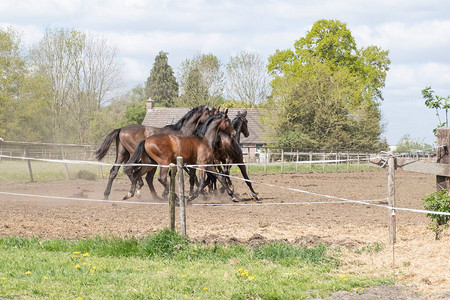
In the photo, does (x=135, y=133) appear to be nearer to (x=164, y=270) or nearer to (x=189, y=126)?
(x=189, y=126)

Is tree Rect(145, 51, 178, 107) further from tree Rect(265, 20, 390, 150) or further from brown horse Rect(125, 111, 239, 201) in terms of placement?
brown horse Rect(125, 111, 239, 201)

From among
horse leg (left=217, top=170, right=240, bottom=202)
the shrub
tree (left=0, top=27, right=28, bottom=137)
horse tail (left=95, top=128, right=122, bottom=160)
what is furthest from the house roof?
the shrub

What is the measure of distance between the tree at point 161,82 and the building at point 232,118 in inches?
688

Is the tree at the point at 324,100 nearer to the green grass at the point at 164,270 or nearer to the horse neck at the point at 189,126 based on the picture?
the horse neck at the point at 189,126

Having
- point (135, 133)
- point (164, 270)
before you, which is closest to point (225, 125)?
point (135, 133)

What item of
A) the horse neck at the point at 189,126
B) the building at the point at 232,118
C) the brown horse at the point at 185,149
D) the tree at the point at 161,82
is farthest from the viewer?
the tree at the point at 161,82

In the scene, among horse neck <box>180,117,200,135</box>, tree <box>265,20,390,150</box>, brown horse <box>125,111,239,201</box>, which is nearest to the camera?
brown horse <box>125,111,239,201</box>

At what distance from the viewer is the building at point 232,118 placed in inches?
2111

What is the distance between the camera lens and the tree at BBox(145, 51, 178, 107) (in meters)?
79.5

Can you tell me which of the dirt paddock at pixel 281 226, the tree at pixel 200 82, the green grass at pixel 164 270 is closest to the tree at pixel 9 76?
the tree at pixel 200 82

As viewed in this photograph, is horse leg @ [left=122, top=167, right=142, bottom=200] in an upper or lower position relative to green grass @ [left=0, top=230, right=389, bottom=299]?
upper

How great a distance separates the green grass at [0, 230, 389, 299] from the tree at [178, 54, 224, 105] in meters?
40.5

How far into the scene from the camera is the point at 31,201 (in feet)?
48.0

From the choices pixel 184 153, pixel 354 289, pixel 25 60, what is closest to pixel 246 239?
pixel 354 289
